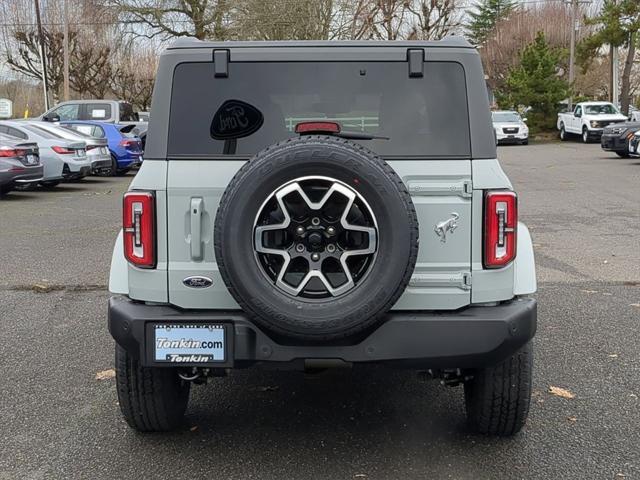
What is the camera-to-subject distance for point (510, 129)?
111 ft

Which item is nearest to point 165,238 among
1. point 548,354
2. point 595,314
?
point 548,354

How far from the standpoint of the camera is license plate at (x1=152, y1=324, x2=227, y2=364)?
322cm

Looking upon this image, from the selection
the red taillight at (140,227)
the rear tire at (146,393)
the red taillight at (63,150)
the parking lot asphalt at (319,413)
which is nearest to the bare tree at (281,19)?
the red taillight at (63,150)

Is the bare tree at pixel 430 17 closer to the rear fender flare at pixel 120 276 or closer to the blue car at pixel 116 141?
the blue car at pixel 116 141

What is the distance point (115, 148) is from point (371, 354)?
688 inches

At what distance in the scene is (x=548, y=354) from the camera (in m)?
5.12

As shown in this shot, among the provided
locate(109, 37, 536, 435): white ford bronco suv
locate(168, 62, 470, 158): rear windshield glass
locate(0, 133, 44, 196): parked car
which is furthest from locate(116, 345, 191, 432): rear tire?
locate(0, 133, 44, 196): parked car

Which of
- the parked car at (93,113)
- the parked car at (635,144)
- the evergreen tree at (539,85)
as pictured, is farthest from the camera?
the evergreen tree at (539,85)

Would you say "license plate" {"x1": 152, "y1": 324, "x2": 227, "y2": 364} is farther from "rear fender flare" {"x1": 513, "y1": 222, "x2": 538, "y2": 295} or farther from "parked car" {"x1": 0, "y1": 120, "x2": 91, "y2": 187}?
"parked car" {"x1": 0, "y1": 120, "x2": 91, "y2": 187}

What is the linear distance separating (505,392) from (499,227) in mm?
825

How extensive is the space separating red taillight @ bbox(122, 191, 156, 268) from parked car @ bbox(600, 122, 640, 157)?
21.6m

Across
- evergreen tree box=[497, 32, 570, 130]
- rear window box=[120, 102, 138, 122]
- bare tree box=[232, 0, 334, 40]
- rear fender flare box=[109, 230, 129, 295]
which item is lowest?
rear fender flare box=[109, 230, 129, 295]

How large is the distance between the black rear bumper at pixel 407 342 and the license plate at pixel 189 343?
0.03 meters

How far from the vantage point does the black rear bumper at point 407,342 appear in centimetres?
320
